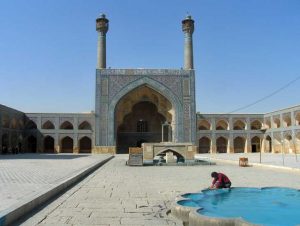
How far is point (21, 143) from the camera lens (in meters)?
34.9

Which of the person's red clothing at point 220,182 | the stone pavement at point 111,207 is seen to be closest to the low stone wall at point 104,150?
the stone pavement at point 111,207

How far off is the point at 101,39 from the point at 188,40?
7760 millimetres

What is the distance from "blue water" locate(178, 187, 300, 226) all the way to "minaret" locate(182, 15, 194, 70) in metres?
26.5

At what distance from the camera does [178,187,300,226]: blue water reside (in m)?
5.16

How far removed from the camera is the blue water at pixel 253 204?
5.16 meters

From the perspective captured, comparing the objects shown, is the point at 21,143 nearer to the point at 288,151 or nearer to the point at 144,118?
the point at 144,118

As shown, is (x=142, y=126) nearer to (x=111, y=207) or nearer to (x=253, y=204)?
(x=253, y=204)

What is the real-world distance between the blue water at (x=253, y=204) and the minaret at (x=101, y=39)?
27.0 metres

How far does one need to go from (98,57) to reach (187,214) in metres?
29.4

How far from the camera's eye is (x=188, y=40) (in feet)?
109

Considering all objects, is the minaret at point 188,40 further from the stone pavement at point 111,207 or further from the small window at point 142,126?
the stone pavement at point 111,207

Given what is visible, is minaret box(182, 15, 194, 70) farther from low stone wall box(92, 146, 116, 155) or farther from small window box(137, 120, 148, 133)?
low stone wall box(92, 146, 116, 155)

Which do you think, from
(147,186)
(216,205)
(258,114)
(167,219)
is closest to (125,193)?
(147,186)

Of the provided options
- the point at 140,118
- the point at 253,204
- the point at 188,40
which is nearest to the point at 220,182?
the point at 253,204
